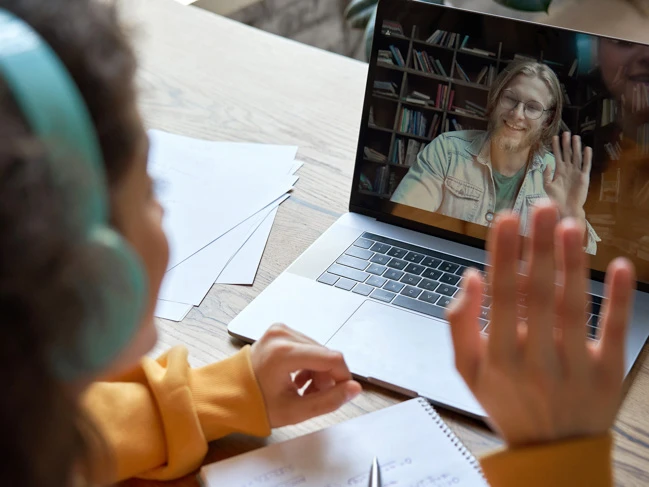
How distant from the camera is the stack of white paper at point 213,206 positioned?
0.87 metres

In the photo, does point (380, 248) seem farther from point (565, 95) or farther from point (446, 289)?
point (565, 95)

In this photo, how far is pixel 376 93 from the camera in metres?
0.92

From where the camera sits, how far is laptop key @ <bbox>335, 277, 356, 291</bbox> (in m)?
0.85

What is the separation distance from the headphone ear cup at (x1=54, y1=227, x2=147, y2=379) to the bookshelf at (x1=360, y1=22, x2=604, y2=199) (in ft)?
1.88

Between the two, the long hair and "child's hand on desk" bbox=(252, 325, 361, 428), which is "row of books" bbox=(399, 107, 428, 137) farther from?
"child's hand on desk" bbox=(252, 325, 361, 428)

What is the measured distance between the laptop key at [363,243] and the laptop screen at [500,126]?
1.9 inches

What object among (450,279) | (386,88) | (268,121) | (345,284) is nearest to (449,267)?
(450,279)

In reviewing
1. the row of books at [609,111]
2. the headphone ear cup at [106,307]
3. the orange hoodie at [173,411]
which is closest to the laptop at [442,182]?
the row of books at [609,111]

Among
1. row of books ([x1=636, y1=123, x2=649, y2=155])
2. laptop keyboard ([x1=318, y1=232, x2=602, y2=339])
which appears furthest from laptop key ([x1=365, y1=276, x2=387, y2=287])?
row of books ([x1=636, y1=123, x2=649, y2=155])

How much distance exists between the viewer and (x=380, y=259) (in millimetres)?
892

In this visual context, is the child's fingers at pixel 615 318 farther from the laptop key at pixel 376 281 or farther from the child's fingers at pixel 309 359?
the laptop key at pixel 376 281

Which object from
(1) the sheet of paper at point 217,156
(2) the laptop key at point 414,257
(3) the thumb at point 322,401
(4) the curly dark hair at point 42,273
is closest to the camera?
(4) the curly dark hair at point 42,273

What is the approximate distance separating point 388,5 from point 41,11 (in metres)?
0.57

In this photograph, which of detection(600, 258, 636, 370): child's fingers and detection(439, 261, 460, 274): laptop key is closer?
detection(600, 258, 636, 370): child's fingers
